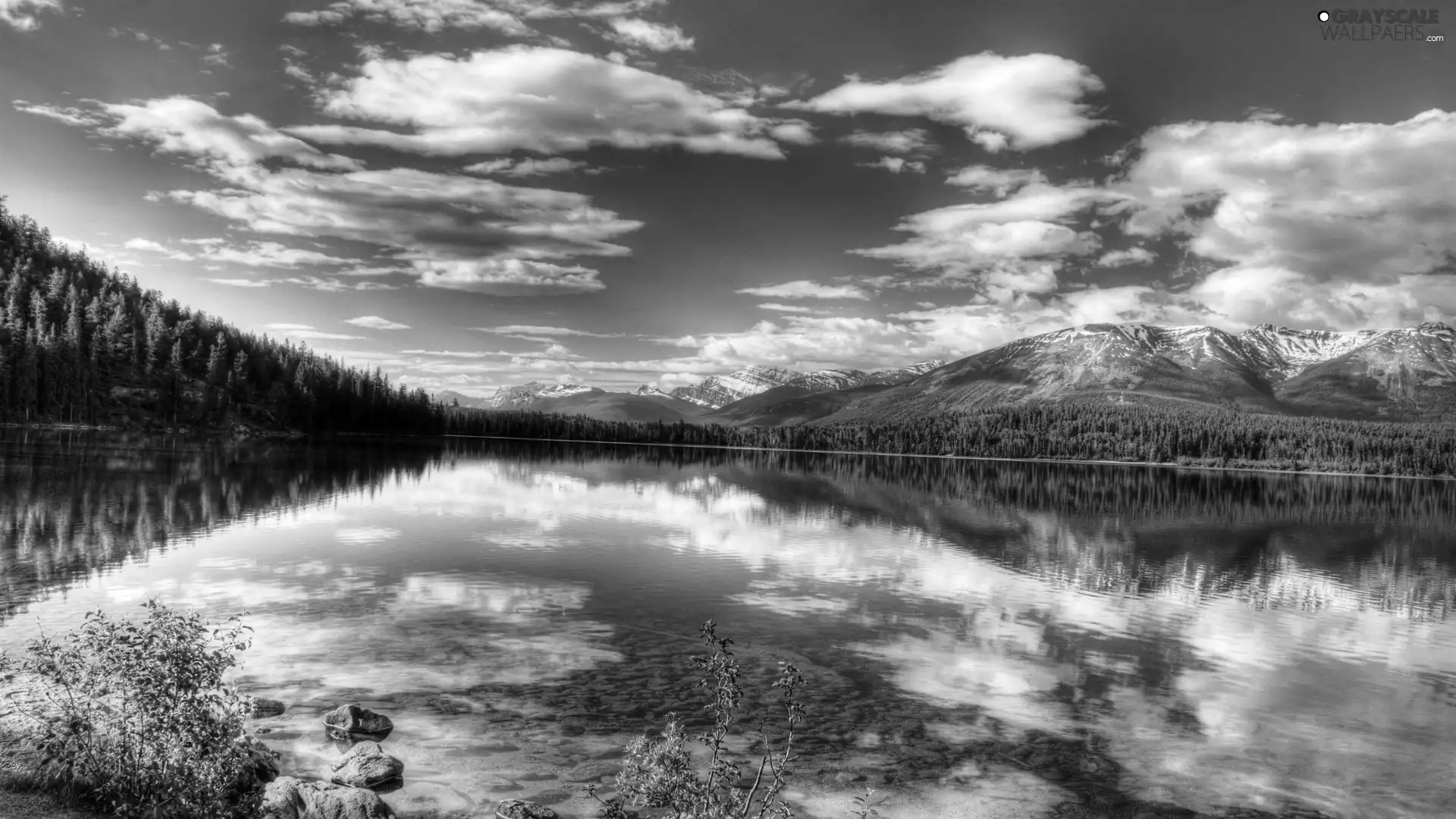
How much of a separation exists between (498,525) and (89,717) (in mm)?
53469

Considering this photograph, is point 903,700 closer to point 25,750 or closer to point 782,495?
point 25,750

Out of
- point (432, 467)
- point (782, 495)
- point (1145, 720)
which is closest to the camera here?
point (1145, 720)

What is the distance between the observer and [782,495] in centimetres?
11569

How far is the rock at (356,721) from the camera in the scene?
76.3ft

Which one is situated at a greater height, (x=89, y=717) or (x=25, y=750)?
(x=89, y=717)

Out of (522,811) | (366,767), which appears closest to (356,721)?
(366,767)

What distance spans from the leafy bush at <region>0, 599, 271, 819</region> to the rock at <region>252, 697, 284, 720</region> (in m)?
8.12

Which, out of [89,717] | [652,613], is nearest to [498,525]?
[652,613]

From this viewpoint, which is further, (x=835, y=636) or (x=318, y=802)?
(x=835, y=636)

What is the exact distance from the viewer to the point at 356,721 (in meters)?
23.3

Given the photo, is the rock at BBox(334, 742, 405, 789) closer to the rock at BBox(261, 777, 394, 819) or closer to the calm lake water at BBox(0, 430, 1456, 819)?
the calm lake water at BBox(0, 430, 1456, 819)

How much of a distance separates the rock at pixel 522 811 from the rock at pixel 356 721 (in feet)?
22.0

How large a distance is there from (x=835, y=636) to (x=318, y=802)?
942 inches

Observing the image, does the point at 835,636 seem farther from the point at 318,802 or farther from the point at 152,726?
the point at 152,726
